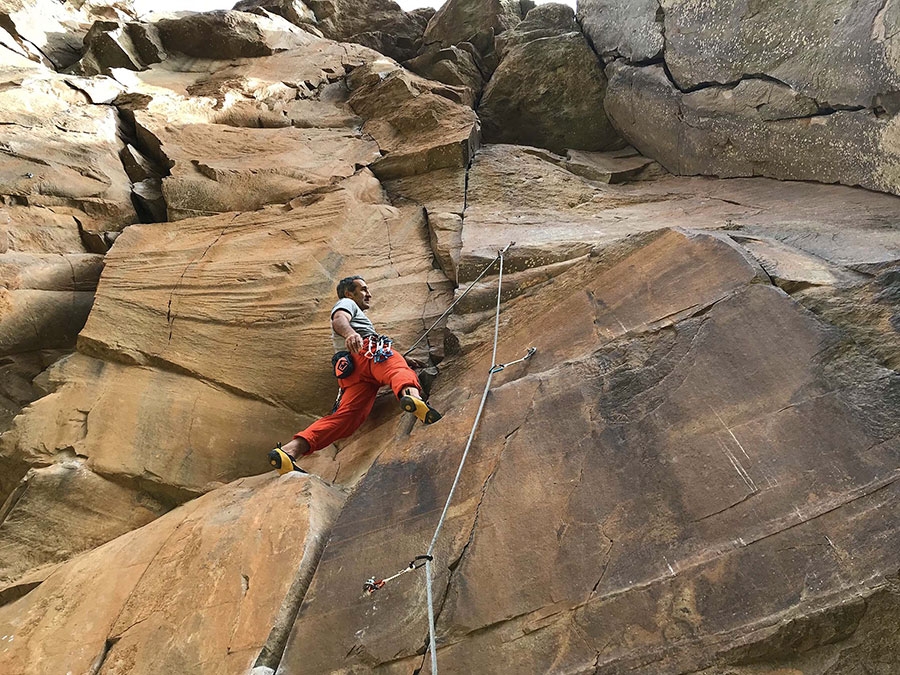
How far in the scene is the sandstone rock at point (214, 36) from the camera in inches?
441

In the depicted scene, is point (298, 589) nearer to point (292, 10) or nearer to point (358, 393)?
point (358, 393)

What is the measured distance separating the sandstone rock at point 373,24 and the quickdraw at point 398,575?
11991 millimetres

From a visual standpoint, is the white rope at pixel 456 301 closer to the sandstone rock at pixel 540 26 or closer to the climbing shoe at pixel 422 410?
the climbing shoe at pixel 422 410

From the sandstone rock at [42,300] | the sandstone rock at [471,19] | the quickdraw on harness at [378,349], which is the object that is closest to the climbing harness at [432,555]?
the quickdraw on harness at [378,349]

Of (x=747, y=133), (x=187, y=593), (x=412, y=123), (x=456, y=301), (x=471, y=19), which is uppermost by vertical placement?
(x=471, y=19)

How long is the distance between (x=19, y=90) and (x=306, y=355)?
6602mm

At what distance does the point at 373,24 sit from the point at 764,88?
32.4 ft

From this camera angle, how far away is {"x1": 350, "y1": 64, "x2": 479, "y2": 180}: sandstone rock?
26.7 feet

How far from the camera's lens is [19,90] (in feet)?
28.0

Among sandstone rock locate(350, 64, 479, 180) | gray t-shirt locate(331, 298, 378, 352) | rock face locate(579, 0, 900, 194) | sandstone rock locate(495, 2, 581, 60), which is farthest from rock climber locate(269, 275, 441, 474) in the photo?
sandstone rock locate(495, 2, 581, 60)

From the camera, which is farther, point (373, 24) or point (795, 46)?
point (373, 24)

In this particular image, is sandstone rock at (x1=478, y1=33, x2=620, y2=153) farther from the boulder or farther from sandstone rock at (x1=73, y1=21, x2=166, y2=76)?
sandstone rock at (x1=73, y1=21, x2=166, y2=76)

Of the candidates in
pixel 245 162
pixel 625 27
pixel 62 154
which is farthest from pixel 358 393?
pixel 625 27

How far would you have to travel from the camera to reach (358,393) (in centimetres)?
492
